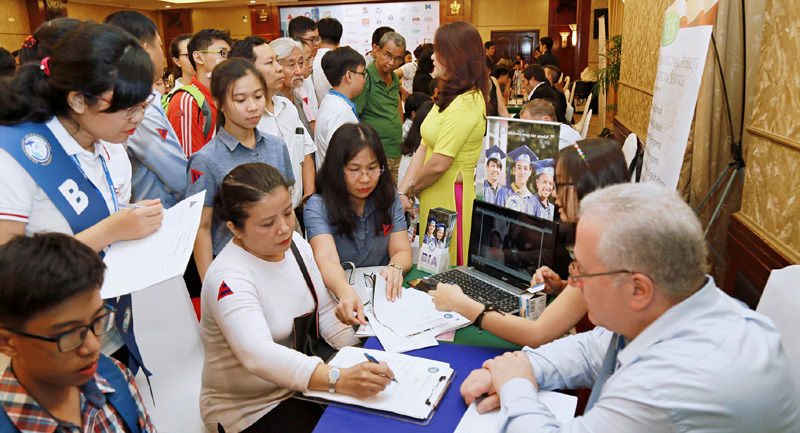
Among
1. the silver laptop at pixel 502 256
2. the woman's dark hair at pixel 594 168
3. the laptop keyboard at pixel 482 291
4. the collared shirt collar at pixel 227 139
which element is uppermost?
the collared shirt collar at pixel 227 139

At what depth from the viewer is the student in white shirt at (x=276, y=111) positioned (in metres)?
3.15

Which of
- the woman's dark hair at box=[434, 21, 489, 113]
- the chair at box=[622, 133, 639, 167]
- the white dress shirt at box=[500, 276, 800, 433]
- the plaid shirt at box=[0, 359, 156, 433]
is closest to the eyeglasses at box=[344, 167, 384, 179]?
the woman's dark hair at box=[434, 21, 489, 113]

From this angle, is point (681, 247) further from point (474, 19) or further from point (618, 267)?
point (474, 19)

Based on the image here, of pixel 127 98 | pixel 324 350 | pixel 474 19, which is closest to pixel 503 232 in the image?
pixel 324 350

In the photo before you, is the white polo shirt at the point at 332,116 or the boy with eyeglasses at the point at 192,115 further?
the white polo shirt at the point at 332,116

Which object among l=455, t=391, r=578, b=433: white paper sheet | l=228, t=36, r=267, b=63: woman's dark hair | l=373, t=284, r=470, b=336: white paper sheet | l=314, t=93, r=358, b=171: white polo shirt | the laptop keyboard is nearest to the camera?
l=455, t=391, r=578, b=433: white paper sheet

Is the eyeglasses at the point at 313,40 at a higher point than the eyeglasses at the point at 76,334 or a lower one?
higher

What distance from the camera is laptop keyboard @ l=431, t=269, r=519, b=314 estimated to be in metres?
1.96

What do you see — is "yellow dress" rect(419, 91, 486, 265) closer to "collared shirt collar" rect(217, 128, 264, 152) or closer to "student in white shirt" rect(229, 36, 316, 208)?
"student in white shirt" rect(229, 36, 316, 208)

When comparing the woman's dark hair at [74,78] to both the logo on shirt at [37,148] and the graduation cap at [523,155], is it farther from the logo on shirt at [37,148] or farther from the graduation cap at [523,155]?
the graduation cap at [523,155]

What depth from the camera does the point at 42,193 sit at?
4.86 ft

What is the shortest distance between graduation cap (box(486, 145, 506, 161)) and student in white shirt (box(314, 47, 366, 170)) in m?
1.33

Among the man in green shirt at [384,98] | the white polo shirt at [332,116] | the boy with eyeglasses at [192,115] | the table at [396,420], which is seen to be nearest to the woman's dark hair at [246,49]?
the boy with eyeglasses at [192,115]

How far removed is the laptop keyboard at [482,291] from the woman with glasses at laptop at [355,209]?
0.23m
